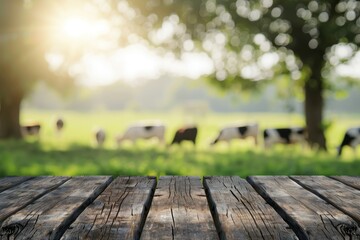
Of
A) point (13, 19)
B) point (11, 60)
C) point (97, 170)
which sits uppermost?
point (13, 19)

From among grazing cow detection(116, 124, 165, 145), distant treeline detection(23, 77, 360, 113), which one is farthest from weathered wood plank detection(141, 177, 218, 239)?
distant treeline detection(23, 77, 360, 113)

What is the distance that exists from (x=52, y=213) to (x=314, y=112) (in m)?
17.6

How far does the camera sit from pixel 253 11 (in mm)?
17172

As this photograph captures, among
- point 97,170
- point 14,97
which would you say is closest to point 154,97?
point 14,97

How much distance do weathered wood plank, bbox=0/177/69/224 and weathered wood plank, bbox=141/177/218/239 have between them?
0.69m

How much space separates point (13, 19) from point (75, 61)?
5368 millimetres

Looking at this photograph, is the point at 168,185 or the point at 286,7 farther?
the point at 286,7

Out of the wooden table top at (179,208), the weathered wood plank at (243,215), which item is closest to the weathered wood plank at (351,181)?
the wooden table top at (179,208)

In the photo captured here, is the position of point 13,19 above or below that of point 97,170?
above

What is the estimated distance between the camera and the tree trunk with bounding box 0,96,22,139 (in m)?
23.7

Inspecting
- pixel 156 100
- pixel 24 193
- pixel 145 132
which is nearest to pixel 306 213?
pixel 24 193

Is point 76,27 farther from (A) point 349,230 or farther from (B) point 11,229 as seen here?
(A) point 349,230

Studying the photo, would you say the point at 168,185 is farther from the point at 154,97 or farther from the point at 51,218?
the point at 154,97

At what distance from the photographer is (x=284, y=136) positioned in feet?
73.2
